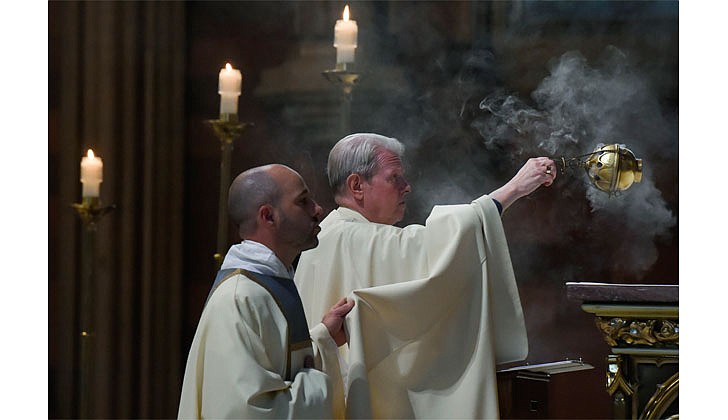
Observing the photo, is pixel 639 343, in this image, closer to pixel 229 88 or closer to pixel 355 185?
pixel 355 185

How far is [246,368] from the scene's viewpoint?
2270mm

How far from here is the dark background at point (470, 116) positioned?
457cm

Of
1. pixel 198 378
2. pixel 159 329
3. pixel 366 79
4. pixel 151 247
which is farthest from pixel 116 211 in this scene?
pixel 198 378

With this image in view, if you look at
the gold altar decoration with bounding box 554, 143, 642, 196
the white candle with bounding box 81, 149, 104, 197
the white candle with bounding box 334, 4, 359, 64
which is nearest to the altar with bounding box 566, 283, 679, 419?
the gold altar decoration with bounding box 554, 143, 642, 196

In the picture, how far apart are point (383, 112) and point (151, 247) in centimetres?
119

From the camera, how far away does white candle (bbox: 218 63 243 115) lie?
3.63 metres

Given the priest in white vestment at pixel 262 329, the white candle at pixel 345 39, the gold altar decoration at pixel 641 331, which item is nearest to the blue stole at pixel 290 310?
the priest in white vestment at pixel 262 329

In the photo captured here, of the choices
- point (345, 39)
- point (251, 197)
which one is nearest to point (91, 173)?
point (345, 39)

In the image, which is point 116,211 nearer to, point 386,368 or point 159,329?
point 159,329

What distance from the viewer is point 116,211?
482cm

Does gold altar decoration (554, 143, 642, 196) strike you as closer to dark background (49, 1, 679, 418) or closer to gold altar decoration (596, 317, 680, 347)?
gold altar decoration (596, 317, 680, 347)

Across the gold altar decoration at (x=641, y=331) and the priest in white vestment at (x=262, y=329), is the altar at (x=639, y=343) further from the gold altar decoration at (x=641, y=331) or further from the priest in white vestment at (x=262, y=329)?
the priest in white vestment at (x=262, y=329)

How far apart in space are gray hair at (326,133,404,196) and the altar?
70 centimetres

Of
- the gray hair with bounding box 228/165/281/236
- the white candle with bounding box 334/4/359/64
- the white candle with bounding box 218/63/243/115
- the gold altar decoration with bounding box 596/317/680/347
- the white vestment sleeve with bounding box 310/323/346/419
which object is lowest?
the white vestment sleeve with bounding box 310/323/346/419
